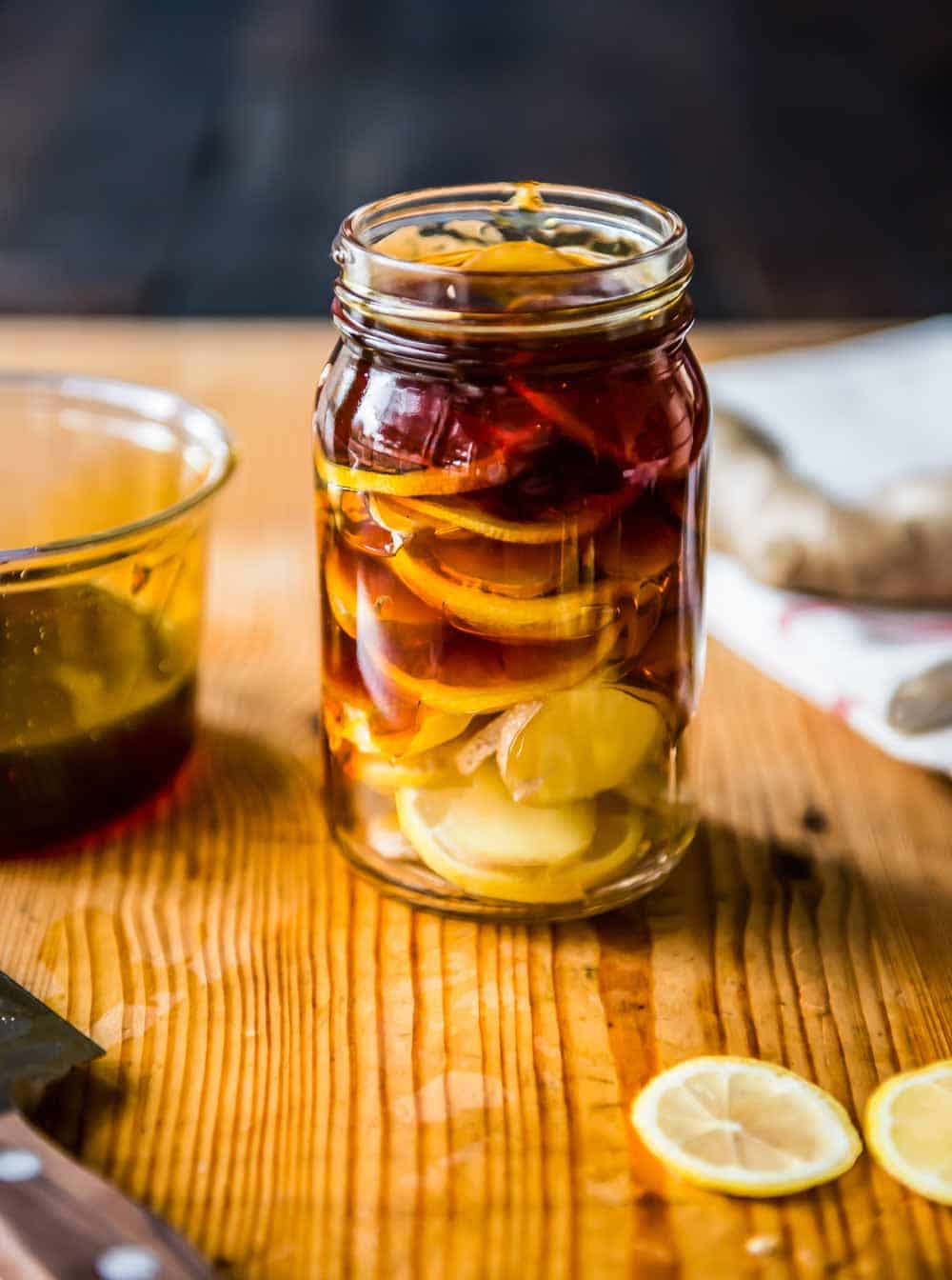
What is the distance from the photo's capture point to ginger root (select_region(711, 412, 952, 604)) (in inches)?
44.3

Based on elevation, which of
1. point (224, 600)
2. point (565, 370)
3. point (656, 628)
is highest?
point (565, 370)

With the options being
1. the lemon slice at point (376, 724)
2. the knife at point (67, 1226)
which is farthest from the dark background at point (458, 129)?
the knife at point (67, 1226)

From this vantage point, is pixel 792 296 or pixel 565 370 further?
pixel 792 296

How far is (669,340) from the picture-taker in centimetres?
78

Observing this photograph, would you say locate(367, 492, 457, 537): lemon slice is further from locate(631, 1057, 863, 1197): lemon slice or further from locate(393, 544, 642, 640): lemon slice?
locate(631, 1057, 863, 1197): lemon slice

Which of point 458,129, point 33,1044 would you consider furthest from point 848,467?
point 458,129

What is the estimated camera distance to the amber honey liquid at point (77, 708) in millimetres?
859

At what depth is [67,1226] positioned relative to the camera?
0.59 meters

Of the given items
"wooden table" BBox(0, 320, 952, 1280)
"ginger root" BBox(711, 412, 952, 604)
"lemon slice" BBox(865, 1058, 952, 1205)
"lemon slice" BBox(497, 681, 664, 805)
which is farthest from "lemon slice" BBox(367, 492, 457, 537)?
"ginger root" BBox(711, 412, 952, 604)

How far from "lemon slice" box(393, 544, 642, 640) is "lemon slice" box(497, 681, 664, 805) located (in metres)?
0.03

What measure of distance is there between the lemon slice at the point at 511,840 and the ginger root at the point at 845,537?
1.29ft

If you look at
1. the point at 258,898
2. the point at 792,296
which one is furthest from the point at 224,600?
the point at 792,296

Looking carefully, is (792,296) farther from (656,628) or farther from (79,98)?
Result: (656,628)

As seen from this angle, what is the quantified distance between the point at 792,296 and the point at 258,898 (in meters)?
2.11
